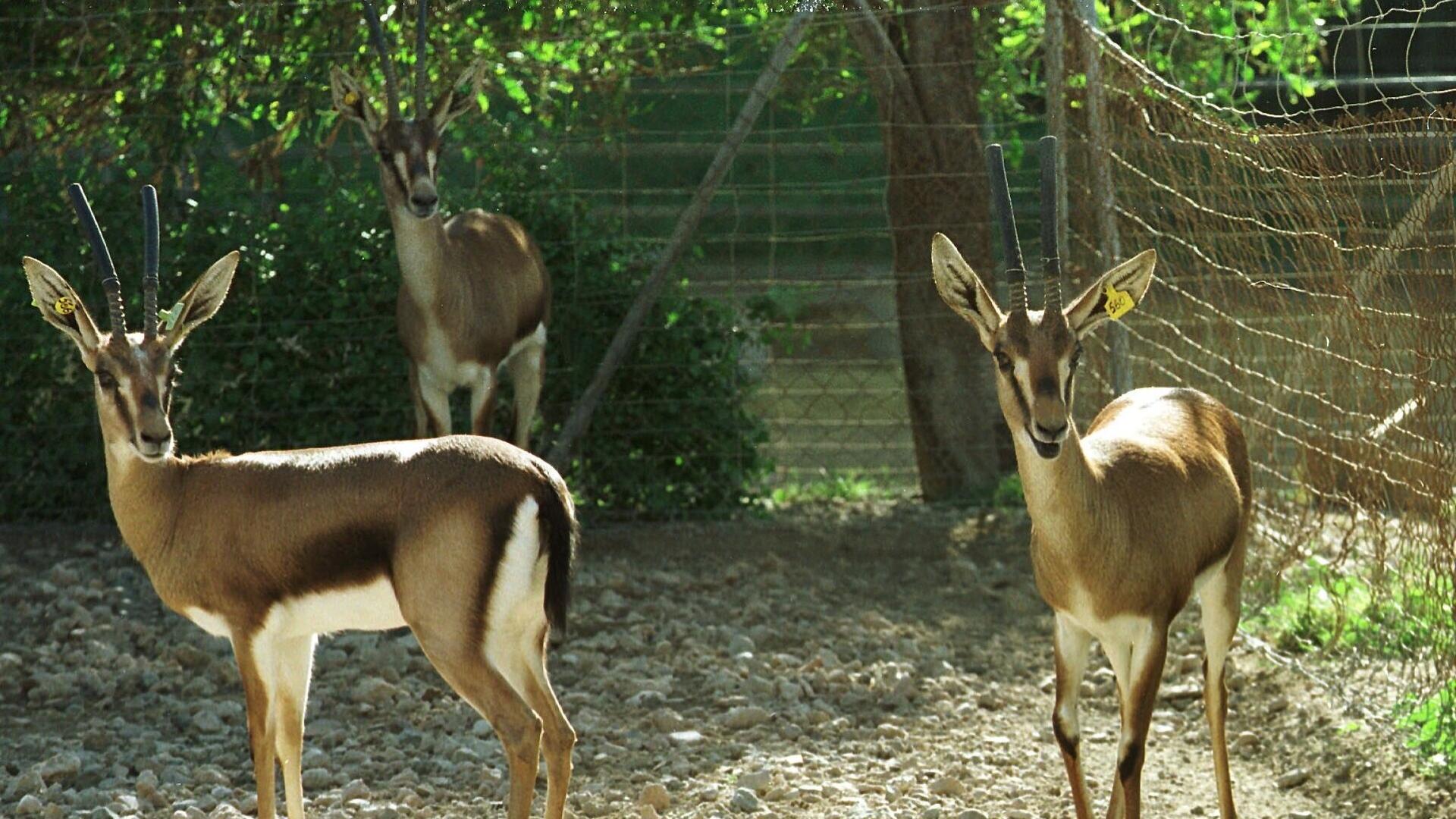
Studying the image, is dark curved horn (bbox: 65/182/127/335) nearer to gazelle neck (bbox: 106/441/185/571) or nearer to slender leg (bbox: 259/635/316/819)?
gazelle neck (bbox: 106/441/185/571)

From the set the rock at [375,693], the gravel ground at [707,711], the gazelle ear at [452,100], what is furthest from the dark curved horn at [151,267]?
the gazelle ear at [452,100]

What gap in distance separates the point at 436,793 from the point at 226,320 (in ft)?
11.8

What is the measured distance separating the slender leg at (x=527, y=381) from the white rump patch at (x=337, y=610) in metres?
3.12

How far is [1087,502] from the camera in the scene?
4406 millimetres

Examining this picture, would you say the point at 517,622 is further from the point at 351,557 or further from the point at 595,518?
the point at 595,518

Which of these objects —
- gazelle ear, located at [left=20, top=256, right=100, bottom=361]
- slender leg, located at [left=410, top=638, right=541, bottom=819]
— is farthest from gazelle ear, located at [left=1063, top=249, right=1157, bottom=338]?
gazelle ear, located at [left=20, top=256, right=100, bottom=361]

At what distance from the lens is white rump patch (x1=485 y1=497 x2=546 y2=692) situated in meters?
4.30

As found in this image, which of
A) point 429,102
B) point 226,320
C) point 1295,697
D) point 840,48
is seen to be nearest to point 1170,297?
point 1295,697

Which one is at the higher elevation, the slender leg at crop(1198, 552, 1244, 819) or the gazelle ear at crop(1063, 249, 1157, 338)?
the gazelle ear at crop(1063, 249, 1157, 338)

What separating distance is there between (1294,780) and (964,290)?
206 cm

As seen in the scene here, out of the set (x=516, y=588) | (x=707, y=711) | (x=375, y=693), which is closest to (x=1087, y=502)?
(x=516, y=588)

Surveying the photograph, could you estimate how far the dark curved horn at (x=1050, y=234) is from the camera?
430cm

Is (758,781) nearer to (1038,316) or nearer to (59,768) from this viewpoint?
(1038,316)

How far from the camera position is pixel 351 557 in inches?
174
